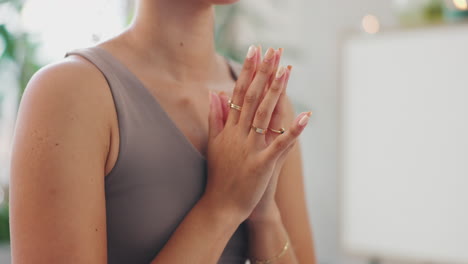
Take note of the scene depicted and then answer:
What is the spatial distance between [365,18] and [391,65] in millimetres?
505

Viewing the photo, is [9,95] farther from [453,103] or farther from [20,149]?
[20,149]

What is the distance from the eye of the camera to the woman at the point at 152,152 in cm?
65

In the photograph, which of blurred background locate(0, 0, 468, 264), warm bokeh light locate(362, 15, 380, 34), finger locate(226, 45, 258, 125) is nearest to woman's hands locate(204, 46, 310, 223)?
finger locate(226, 45, 258, 125)

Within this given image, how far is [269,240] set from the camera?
860 millimetres

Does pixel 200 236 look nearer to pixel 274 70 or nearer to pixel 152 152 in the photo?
pixel 152 152

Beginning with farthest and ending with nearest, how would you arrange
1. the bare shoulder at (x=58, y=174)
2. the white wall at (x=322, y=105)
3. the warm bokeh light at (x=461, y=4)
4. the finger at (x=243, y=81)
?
the white wall at (x=322, y=105)
the warm bokeh light at (x=461, y=4)
the finger at (x=243, y=81)
the bare shoulder at (x=58, y=174)

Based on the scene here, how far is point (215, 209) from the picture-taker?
0.76 metres

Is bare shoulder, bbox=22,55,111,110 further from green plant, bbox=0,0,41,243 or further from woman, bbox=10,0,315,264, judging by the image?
green plant, bbox=0,0,41,243

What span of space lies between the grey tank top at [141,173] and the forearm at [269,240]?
0.13 m

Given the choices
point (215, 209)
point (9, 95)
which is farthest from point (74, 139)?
point (9, 95)

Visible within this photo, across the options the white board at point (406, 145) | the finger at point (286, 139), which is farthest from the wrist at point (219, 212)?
the white board at point (406, 145)

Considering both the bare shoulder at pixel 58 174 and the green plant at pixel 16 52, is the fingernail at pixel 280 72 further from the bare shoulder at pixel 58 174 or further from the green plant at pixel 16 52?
the green plant at pixel 16 52

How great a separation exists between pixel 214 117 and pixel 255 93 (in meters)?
0.08

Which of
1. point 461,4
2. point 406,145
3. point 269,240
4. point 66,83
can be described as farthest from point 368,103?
point 66,83
